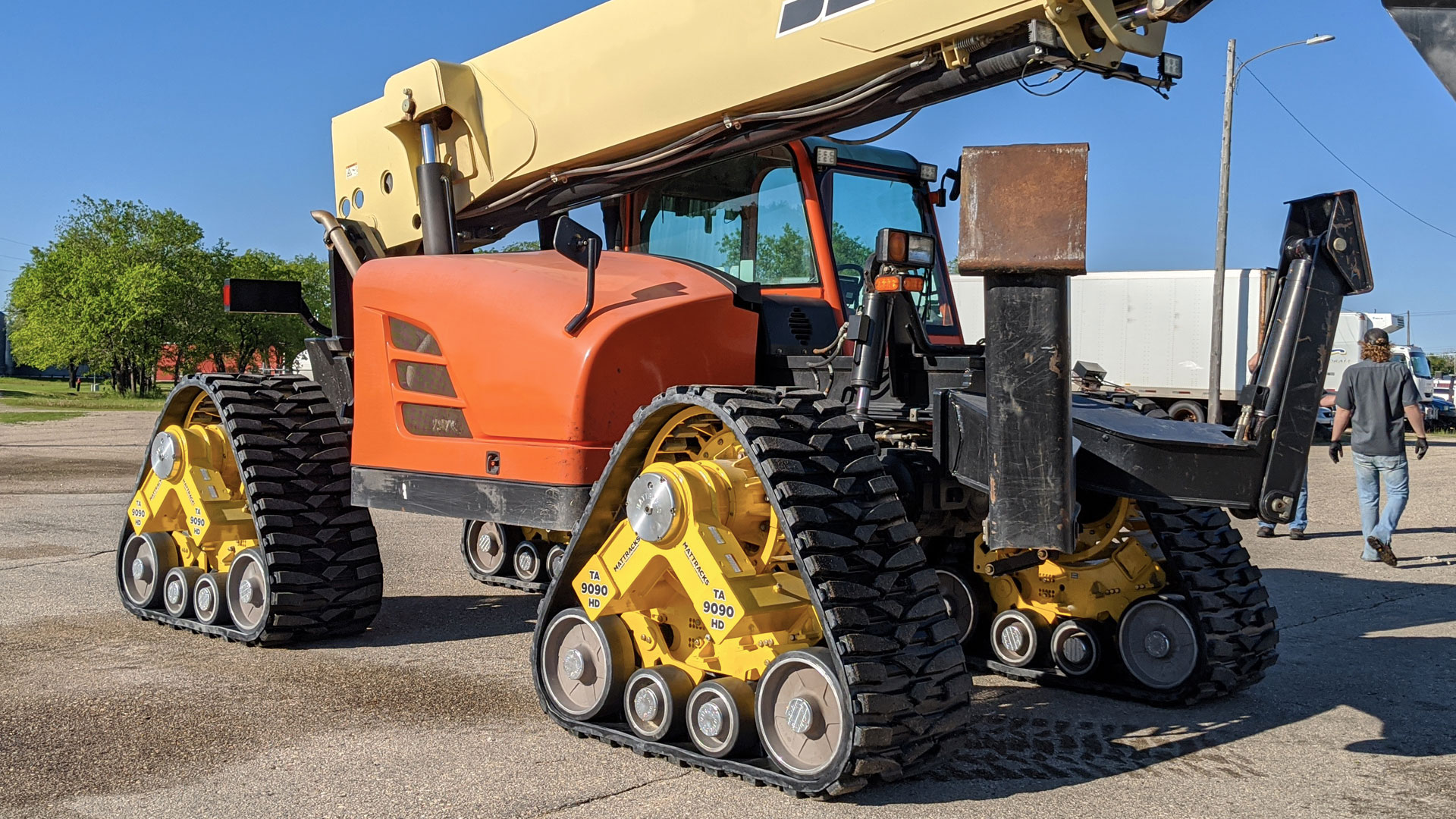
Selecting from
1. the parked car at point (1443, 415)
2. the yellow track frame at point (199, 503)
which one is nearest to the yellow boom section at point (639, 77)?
the yellow track frame at point (199, 503)

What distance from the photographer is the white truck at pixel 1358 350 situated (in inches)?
1225

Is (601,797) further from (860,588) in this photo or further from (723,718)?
(860,588)

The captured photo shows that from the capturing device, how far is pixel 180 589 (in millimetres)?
7441

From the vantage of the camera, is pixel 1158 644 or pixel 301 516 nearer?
pixel 1158 644

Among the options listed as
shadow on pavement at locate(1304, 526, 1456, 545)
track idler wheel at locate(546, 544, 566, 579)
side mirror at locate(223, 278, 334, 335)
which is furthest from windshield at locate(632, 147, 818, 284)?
shadow on pavement at locate(1304, 526, 1456, 545)

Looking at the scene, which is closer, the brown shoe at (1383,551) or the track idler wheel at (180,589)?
the track idler wheel at (180,589)

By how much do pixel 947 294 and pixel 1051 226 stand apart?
266 cm

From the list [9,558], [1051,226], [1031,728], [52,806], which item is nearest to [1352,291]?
[1051,226]

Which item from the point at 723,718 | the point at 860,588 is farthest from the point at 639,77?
the point at 723,718

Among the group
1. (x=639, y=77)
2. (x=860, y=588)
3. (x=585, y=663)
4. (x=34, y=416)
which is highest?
(x=639, y=77)

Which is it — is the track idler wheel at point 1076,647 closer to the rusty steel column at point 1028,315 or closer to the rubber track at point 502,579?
the rusty steel column at point 1028,315

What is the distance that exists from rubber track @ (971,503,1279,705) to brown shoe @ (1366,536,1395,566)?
5715mm

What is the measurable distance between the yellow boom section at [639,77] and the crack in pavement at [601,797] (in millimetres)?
2677

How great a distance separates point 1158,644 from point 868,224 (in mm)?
2441
